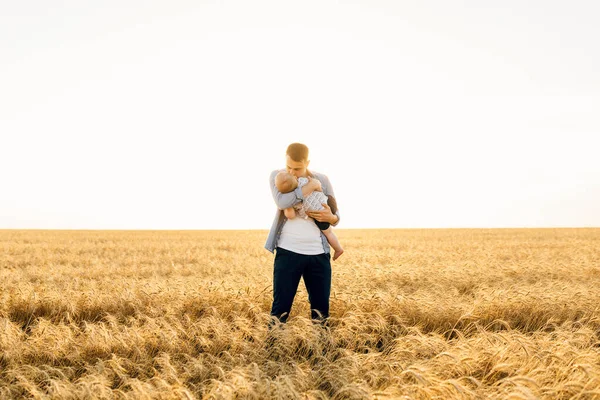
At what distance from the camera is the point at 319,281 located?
195 inches

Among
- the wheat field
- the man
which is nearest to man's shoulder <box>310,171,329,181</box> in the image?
the man

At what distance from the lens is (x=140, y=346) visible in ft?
16.3

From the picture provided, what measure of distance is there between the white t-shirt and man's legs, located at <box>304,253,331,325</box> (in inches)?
4.6

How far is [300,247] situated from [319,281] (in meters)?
0.52

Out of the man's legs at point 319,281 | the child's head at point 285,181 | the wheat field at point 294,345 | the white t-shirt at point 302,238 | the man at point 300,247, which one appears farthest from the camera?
the man's legs at point 319,281

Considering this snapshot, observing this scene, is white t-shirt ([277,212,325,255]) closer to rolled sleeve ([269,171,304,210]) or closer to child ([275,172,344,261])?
child ([275,172,344,261])

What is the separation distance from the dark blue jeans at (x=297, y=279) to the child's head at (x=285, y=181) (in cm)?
78

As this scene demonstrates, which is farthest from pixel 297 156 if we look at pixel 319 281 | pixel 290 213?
pixel 319 281

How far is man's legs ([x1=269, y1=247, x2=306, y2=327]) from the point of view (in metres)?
4.75

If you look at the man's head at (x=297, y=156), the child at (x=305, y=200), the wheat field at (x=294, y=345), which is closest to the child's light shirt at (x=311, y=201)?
the child at (x=305, y=200)

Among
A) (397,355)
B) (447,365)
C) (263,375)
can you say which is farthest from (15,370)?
(447,365)

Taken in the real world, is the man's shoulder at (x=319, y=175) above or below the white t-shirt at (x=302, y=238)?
above

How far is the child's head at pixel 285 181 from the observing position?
14.3 feet

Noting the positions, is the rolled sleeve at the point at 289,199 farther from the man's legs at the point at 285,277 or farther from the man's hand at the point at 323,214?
the man's legs at the point at 285,277
